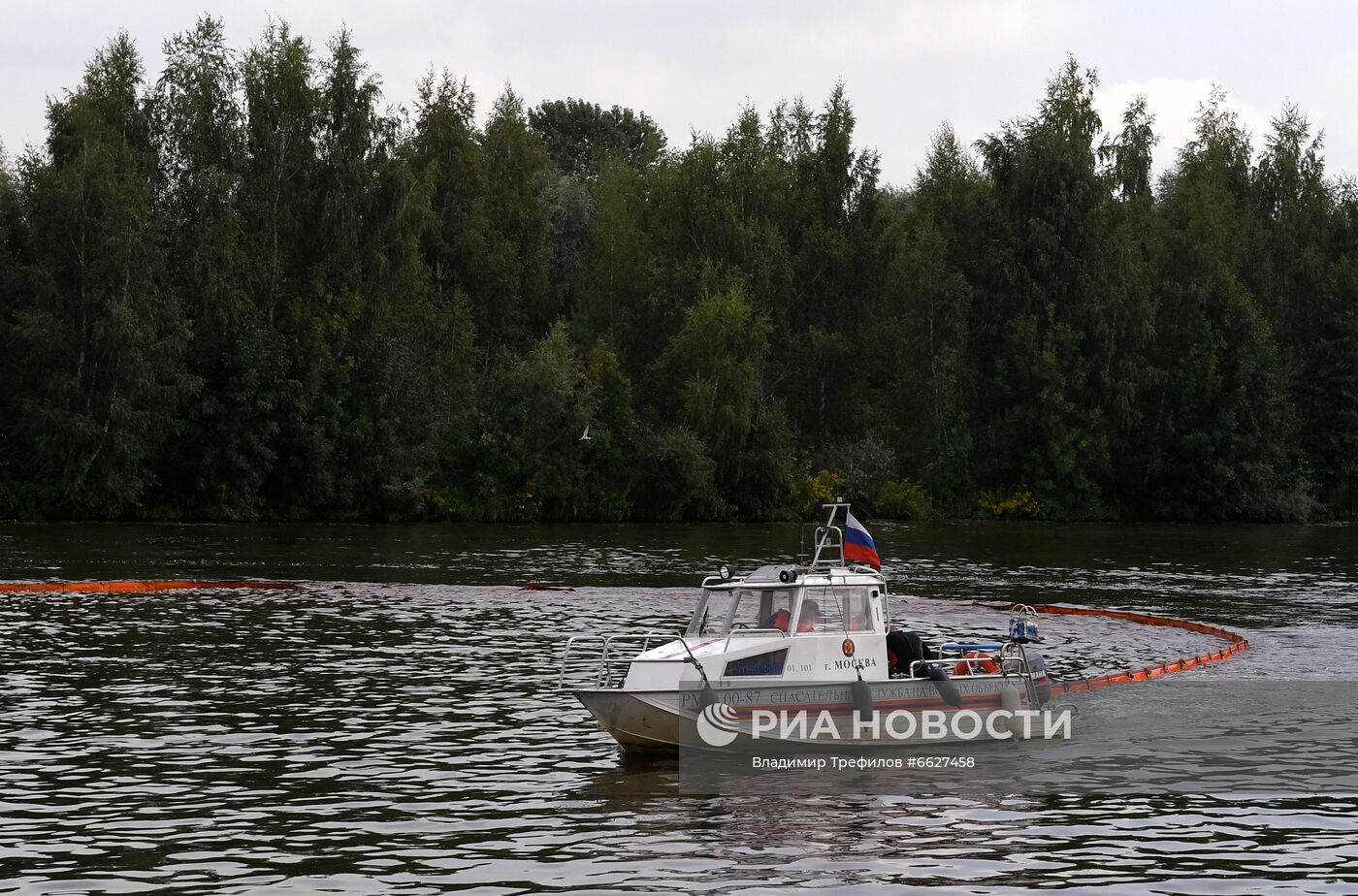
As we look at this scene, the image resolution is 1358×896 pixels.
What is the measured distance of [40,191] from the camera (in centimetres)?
8869

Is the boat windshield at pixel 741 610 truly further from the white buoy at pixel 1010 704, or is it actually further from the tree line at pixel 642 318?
the tree line at pixel 642 318

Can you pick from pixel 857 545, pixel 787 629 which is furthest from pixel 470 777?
pixel 857 545

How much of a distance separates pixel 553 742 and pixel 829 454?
83257 millimetres

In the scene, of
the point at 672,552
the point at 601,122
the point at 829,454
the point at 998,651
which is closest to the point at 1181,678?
the point at 998,651

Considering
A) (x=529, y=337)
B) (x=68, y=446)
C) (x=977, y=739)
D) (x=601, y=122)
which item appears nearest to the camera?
(x=977, y=739)

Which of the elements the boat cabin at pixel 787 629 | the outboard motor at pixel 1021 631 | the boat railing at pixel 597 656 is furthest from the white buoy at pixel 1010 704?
the boat railing at pixel 597 656

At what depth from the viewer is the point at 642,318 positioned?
382 ft

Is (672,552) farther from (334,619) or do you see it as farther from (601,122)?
(601,122)

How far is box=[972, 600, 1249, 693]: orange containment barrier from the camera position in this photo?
118 ft

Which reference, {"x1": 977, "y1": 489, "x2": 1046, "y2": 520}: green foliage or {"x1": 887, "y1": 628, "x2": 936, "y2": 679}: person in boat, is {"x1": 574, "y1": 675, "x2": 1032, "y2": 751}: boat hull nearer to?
{"x1": 887, "y1": 628, "x2": 936, "y2": 679}: person in boat

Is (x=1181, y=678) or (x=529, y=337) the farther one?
(x=529, y=337)

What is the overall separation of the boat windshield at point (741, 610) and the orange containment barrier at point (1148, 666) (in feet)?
20.9

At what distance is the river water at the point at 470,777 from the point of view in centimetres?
2011

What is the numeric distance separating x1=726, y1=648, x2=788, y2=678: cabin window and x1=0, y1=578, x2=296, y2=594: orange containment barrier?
107ft
